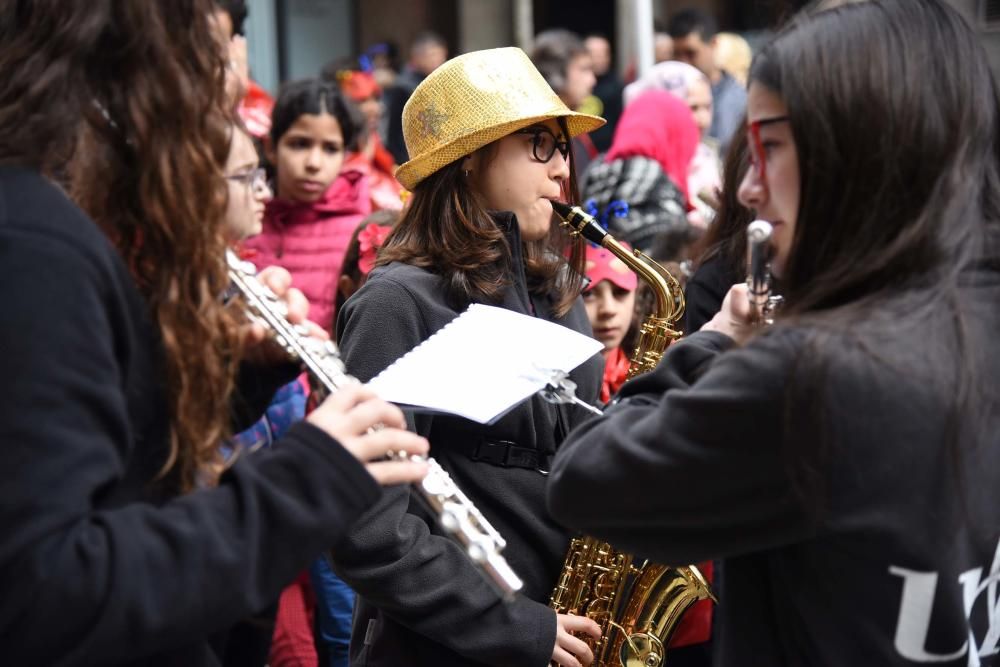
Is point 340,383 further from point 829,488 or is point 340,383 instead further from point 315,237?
point 315,237

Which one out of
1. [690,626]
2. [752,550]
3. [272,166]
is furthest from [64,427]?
[272,166]

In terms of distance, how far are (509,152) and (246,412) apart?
1046mm

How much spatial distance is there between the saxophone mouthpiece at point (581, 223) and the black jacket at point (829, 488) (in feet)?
3.54

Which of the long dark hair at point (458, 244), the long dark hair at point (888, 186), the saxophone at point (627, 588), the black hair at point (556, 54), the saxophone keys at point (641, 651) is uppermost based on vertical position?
the long dark hair at point (888, 186)

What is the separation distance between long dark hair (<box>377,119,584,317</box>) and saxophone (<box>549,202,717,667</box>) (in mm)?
226

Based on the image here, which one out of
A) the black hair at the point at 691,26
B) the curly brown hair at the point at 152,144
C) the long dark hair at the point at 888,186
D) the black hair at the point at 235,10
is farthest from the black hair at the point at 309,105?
the black hair at the point at 691,26

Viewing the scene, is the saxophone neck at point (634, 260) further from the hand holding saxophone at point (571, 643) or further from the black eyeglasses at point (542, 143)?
the hand holding saxophone at point (571, 643)

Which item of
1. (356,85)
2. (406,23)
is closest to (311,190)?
(356,85)

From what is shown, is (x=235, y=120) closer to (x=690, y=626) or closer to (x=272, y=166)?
(x=690, y=626)

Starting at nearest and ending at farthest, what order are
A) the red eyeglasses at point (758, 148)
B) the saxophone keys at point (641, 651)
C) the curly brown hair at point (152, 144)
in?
the curly brown hair at point (152, 144) < the red eyeglasses at point (758, 148) < the saxophone keys at point (641, 651)

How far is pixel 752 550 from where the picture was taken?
180cm

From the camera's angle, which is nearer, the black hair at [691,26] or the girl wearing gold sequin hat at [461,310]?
the girl wearing gold sequin hat at [461,310]

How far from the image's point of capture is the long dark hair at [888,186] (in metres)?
1.65

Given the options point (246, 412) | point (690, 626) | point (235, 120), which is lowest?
point (690, 626)
